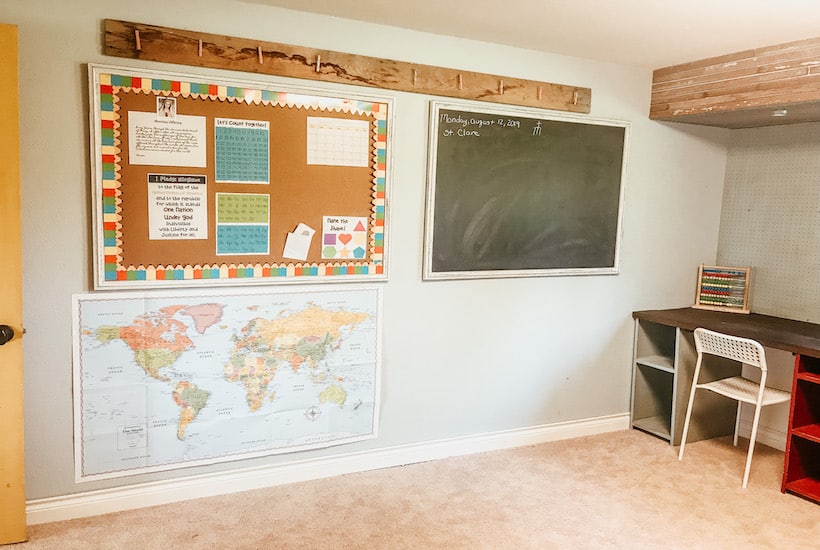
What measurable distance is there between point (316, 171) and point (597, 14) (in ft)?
4.81

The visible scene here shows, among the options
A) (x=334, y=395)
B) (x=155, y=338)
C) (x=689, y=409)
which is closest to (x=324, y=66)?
(x=155, y=338)

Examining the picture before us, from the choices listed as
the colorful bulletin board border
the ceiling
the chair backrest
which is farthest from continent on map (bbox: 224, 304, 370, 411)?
the colorful bulletin board border

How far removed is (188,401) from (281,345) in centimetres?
50

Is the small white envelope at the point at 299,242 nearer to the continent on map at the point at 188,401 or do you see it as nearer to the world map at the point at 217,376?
the world map at the point at 217,376

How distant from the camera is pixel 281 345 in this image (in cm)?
308

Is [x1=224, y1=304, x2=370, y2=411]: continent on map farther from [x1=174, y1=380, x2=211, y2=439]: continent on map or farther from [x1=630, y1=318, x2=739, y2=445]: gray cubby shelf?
[x1=630, y1=318, x2=739, y2=445]: gray cubby shelf

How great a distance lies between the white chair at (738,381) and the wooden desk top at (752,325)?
4.8 inches

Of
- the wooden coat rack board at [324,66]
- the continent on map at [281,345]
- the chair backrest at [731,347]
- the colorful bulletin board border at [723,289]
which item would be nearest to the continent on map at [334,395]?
the continent on map at [281,345]

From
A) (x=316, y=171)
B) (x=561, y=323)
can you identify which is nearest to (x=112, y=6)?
(x=316, y=171)

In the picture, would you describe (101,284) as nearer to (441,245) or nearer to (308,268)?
(308,268)

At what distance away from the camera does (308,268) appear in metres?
3.08

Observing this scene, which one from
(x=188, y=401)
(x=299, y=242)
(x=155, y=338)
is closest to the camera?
(x=155, y=338)

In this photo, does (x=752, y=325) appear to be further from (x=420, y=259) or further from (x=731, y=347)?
(x=420, y=259)

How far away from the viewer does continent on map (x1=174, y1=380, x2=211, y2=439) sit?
2.90 m
